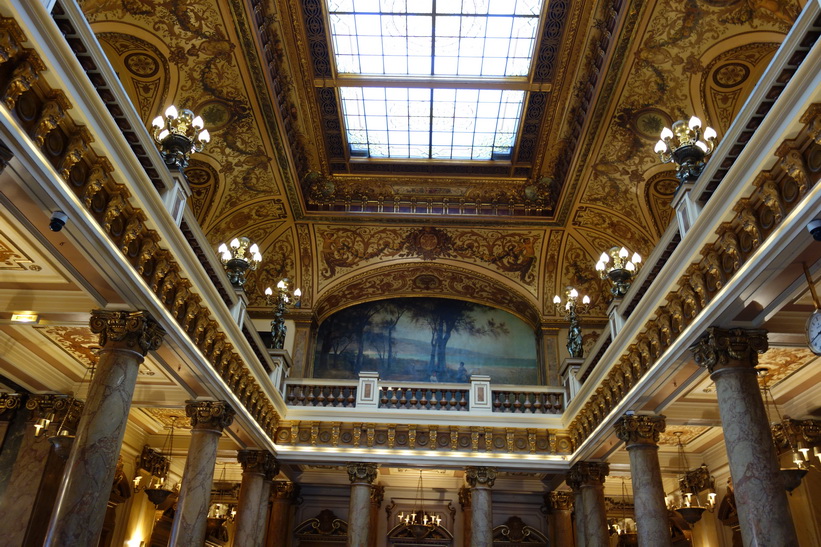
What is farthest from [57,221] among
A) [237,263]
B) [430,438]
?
[430,438]

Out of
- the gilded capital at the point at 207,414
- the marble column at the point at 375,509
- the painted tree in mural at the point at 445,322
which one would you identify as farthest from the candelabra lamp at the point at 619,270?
the marble column at the point at 375,509

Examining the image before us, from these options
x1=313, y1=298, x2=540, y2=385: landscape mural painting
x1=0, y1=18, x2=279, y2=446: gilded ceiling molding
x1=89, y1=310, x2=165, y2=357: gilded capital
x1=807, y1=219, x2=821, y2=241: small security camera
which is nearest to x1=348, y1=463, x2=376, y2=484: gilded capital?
x1=313, y1=298, x2=540, y2=385: landscape mural painting

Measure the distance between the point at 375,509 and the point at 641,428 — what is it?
731 cm

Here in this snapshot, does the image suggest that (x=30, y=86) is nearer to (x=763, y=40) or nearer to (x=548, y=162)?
(x=763, y=40)

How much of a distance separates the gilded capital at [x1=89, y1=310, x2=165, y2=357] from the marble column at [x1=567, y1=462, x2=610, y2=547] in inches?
307

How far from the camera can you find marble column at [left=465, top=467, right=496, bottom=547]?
11.4m

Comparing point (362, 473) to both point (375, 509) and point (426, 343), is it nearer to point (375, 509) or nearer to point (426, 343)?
point (375, 509)

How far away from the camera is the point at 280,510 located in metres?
13.5

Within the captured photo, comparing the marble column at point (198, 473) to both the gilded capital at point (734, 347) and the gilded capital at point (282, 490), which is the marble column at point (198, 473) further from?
the gilded capital at point (734, 347)

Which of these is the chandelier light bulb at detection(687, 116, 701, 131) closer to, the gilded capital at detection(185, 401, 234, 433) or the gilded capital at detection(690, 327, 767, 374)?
the gilded capital at detection(690, 327, 767, 374)

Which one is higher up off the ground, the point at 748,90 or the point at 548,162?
the point at 548,162

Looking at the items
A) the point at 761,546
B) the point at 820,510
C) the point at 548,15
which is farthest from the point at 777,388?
the point at 548,15

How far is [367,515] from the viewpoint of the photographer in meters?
11.5

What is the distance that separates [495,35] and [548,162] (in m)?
3.09
